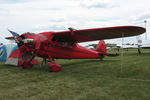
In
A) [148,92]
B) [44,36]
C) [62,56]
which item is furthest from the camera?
[62,56]

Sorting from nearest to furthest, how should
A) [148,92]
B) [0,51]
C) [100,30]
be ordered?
[148,92] → [100,30] → [0,51]

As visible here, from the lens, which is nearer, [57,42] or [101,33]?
[101,33]

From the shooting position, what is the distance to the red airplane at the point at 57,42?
766cm

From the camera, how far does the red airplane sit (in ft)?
25.1

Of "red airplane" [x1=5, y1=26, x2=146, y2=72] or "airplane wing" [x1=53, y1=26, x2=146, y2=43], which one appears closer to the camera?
"airplane wing" [x1=53, y1=26, x2=146, y2=43]

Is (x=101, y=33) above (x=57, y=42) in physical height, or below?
above

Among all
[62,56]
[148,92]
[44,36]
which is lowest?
[148,92]

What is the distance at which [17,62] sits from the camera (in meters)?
10.4

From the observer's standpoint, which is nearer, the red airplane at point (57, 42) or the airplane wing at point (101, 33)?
the airplane wing at point (101, 33)

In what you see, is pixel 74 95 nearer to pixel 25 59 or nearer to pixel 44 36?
pixel 44 36

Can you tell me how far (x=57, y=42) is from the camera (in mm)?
9211

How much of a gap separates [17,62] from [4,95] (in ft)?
23.5

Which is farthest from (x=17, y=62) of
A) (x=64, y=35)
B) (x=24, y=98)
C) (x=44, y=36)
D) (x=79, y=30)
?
(x=24, y=98)

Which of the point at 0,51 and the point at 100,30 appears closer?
the point at 100,30
